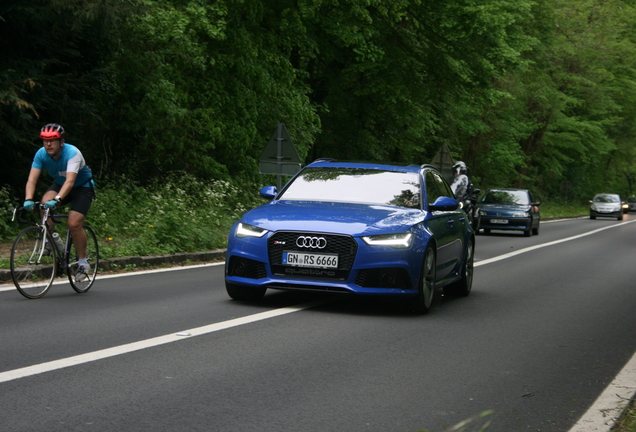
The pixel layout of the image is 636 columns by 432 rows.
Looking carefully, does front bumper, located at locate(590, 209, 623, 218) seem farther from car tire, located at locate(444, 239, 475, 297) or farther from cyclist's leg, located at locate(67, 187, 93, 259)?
cyclist's leg, located at locate(67, 187, 93, 259)

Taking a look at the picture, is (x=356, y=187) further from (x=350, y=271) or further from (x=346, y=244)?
(x=350, y=271)

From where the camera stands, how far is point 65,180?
9625 mm

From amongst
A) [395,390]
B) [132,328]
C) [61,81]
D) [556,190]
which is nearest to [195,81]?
[61,81]

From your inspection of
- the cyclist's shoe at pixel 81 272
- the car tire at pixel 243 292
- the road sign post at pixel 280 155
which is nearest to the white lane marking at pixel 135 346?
the car tire at pixel 243 292

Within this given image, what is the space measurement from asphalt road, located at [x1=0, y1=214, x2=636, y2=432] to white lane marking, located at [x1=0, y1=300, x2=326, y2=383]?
0.05 ft

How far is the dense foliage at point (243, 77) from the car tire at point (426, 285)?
28.5 feet

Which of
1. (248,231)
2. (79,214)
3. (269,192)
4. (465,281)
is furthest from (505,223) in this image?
(79,214)

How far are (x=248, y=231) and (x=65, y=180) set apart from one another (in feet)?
6.79

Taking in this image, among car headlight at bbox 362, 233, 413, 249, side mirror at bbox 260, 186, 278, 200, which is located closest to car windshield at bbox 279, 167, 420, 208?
side mirror at bbox 260, 186, 278, 200

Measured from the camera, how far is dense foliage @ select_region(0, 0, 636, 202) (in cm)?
1662

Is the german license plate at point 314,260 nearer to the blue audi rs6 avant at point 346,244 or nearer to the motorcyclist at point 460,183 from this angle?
the blue audi rs6 avant at point 346,244

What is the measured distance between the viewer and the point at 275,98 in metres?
24.7

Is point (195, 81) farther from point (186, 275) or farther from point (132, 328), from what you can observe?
point (132, 328)

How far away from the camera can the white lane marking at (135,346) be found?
5871 mm
